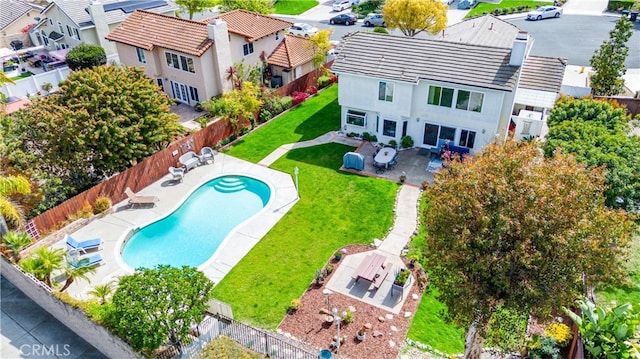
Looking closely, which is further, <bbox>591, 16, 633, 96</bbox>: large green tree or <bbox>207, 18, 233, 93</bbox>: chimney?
<bbox>207, 18, 233, 93</bbox>: chimney

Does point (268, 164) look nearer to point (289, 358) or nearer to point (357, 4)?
point (289, 358)

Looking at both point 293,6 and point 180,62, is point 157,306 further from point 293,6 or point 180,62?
point 293,6

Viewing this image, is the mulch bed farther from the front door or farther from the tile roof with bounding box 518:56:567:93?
the front door

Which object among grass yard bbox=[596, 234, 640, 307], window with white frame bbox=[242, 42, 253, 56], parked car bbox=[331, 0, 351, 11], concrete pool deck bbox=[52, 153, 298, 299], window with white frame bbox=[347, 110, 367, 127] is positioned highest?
window with white frame bbox=[242, 42, 253, 56]

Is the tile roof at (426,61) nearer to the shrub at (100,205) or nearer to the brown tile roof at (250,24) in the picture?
the brown tile roof at (250,24)

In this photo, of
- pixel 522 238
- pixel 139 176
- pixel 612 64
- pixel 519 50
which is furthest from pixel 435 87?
pixel 139 176

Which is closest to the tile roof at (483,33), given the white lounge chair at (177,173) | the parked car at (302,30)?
the parked car at (302,30)

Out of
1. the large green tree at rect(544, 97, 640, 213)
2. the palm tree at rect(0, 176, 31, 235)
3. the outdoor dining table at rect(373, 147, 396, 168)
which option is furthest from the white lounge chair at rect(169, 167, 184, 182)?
the large green tree at rect(544, 97, 640, 213)
